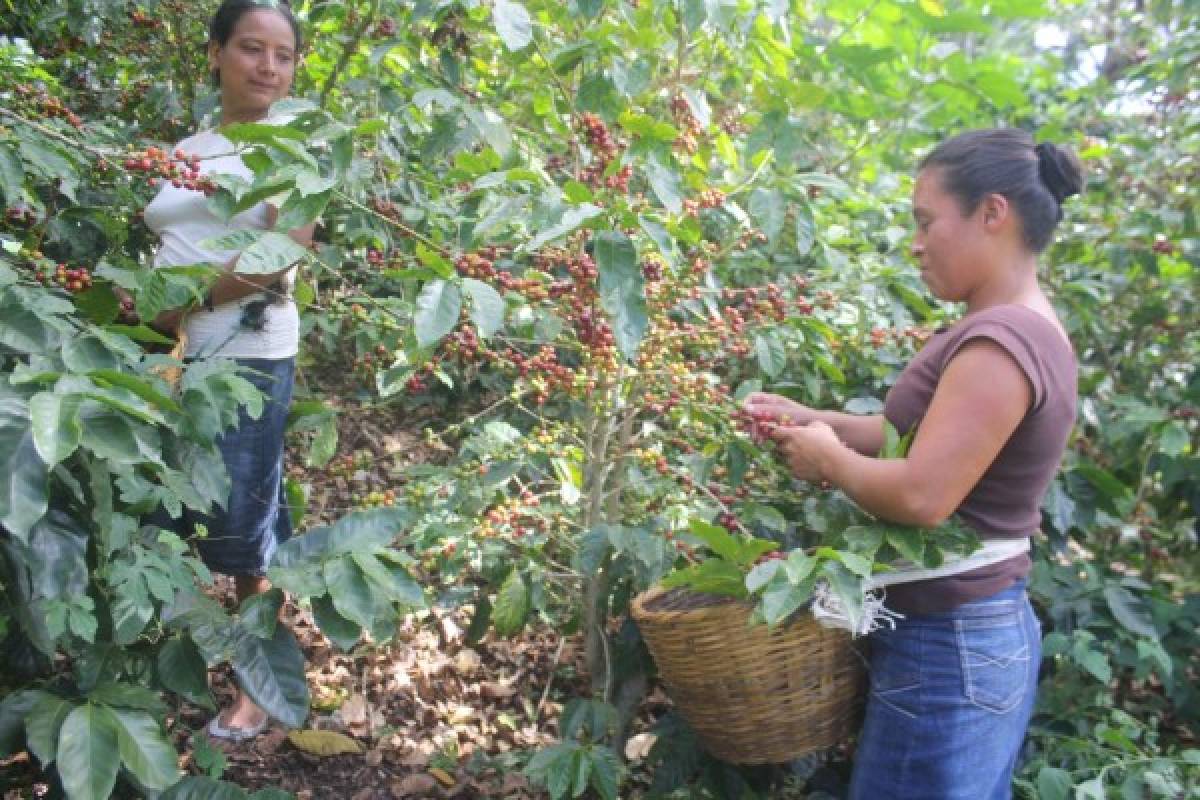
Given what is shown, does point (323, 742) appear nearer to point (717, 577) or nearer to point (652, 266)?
point (717, 577)

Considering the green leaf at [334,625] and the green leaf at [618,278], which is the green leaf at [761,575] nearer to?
the green leaf at [618,278]

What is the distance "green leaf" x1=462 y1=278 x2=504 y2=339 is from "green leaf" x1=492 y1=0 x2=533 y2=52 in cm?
54

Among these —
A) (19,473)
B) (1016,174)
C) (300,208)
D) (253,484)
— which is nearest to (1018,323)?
(1016,174)

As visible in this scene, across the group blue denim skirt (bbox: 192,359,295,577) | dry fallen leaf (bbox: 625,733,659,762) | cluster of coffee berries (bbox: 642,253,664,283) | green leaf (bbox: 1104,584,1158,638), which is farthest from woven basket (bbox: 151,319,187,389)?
green leaf (bbox: 1104,584,1158,638)

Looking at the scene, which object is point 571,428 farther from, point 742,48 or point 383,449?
point 383,449

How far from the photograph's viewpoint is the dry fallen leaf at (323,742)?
8.77ft

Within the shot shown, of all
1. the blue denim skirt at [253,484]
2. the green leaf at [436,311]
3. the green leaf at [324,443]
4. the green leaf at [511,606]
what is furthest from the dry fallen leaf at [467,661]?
the green leaf at [436,311]

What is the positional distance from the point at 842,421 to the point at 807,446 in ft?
1.16

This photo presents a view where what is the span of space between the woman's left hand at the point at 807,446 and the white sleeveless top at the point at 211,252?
1.33 metres

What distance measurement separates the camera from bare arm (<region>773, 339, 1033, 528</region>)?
63.1 inches

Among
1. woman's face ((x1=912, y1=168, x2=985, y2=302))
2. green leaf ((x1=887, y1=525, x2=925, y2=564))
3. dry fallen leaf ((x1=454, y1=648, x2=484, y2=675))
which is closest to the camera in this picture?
green leaf ((x1=887, y1=525, x2=925, y2=564))

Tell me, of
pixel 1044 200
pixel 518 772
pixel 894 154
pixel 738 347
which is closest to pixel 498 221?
pixel 738 347

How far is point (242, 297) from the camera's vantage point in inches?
95.2

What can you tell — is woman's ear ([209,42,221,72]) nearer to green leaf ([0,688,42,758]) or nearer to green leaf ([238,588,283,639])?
green leaf ([238,588,283,639])
